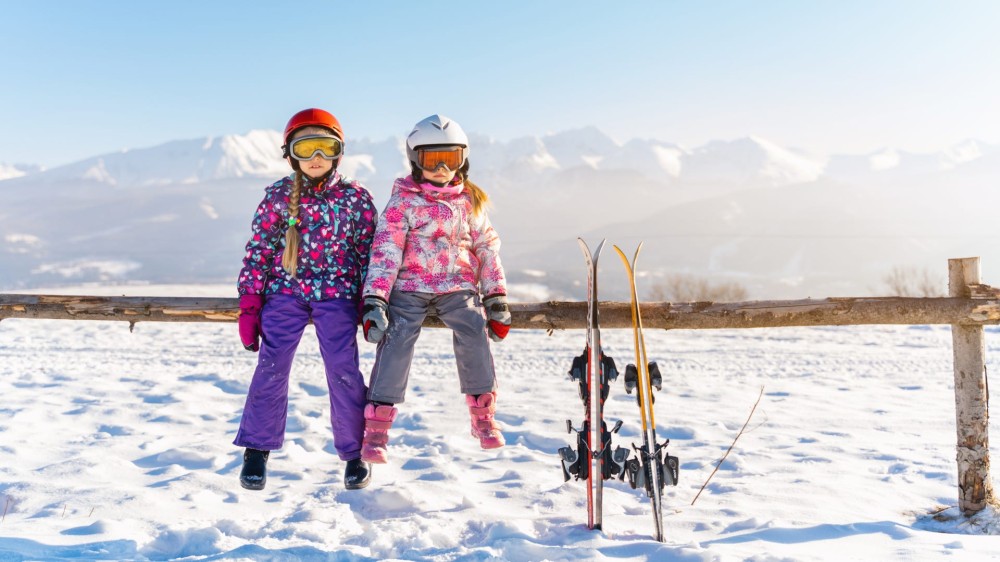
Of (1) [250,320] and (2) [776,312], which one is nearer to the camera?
(1) [250,320]

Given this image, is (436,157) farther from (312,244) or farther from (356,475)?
(356,475)

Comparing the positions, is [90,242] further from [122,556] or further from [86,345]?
[122,556]

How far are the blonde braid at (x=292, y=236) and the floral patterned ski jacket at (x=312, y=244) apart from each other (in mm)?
40

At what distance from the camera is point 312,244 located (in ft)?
10.1

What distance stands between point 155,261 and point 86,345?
74.9m

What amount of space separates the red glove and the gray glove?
57 centimetres

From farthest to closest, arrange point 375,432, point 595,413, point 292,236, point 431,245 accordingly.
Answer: point 431,245, point 292,236, point 375,432, point 595,413

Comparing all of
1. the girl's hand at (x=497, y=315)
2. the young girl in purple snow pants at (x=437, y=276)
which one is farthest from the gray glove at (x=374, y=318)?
the girl's hand at (x=497, y=315)

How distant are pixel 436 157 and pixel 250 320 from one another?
49.4 inches

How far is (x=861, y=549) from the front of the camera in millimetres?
2805

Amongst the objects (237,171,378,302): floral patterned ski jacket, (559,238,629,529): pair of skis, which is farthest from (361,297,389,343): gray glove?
(559,238,629,529): pair of skis

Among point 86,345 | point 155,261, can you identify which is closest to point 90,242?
point 155,261

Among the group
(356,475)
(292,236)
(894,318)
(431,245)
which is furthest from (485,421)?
(894,318)

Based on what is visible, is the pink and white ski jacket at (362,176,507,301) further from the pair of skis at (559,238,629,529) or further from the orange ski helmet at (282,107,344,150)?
the pair of skis at (559,238,629,529)
